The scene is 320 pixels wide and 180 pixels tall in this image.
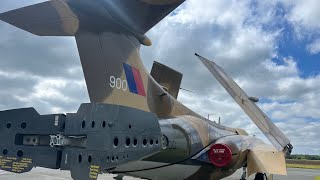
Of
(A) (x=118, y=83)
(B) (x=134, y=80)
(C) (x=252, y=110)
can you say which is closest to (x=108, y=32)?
(A) (x=118, y=83)

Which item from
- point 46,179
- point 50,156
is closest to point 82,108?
point 50,156

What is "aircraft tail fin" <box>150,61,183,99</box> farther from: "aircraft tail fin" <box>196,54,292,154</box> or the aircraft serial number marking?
the aircraft serial number marking

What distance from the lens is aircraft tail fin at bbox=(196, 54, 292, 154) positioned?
746 cm

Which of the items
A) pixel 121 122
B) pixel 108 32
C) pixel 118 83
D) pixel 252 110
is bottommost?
pixel 121 122

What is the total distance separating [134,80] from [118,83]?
1.46 feet

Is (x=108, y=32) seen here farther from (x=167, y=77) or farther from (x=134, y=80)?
(x=167, y=77)

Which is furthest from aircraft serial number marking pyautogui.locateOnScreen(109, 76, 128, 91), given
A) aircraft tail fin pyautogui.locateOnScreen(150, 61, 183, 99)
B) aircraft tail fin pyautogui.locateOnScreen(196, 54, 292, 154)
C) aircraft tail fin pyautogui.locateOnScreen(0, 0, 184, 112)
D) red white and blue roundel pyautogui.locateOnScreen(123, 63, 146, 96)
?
aircraft tail fin pyautogui.locateOnScreen(196, 54, 292, 154)

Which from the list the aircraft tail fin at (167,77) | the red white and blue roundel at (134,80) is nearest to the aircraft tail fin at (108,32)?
the red white and blue roundel at (134,80)

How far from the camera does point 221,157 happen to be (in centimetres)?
762

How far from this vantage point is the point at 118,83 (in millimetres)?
7297

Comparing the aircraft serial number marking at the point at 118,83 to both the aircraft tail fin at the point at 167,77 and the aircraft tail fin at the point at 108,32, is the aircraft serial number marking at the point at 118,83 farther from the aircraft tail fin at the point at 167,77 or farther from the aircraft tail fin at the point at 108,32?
the aircraft tail fin at the point at 167,77

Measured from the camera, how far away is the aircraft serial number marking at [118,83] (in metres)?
7.18

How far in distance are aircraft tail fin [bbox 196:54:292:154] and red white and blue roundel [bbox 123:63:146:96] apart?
200 centimetres

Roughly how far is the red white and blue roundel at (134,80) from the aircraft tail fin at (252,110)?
2.00m
